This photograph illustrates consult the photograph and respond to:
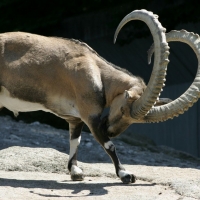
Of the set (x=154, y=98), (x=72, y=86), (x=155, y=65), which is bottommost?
(x=154, y=98)

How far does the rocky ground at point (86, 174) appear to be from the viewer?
1081cm

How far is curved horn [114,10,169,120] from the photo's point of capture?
10.9 meters

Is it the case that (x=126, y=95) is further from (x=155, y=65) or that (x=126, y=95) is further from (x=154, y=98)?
(x=155, y=65)

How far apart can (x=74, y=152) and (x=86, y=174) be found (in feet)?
1.57

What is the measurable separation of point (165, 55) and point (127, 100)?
3.67 feet

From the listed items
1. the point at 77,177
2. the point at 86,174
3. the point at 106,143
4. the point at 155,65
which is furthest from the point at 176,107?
the point at 86,174

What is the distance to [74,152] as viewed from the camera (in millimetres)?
12602

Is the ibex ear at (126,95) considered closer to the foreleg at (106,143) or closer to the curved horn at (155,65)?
the curved horn at (155,65)

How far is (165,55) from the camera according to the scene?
35.6ft

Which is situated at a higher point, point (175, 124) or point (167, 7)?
point (167, 7)

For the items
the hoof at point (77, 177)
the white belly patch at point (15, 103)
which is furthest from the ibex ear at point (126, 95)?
the hoof at point (77, 177)

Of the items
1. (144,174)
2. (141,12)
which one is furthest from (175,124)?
(141,12)

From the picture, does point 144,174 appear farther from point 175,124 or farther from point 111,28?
point 175,124

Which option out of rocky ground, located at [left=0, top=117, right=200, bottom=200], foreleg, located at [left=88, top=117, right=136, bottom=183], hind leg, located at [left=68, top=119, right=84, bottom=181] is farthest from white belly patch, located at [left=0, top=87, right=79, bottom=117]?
rocky ground, located at [left=0, top=117, right=200, bottom=200]
